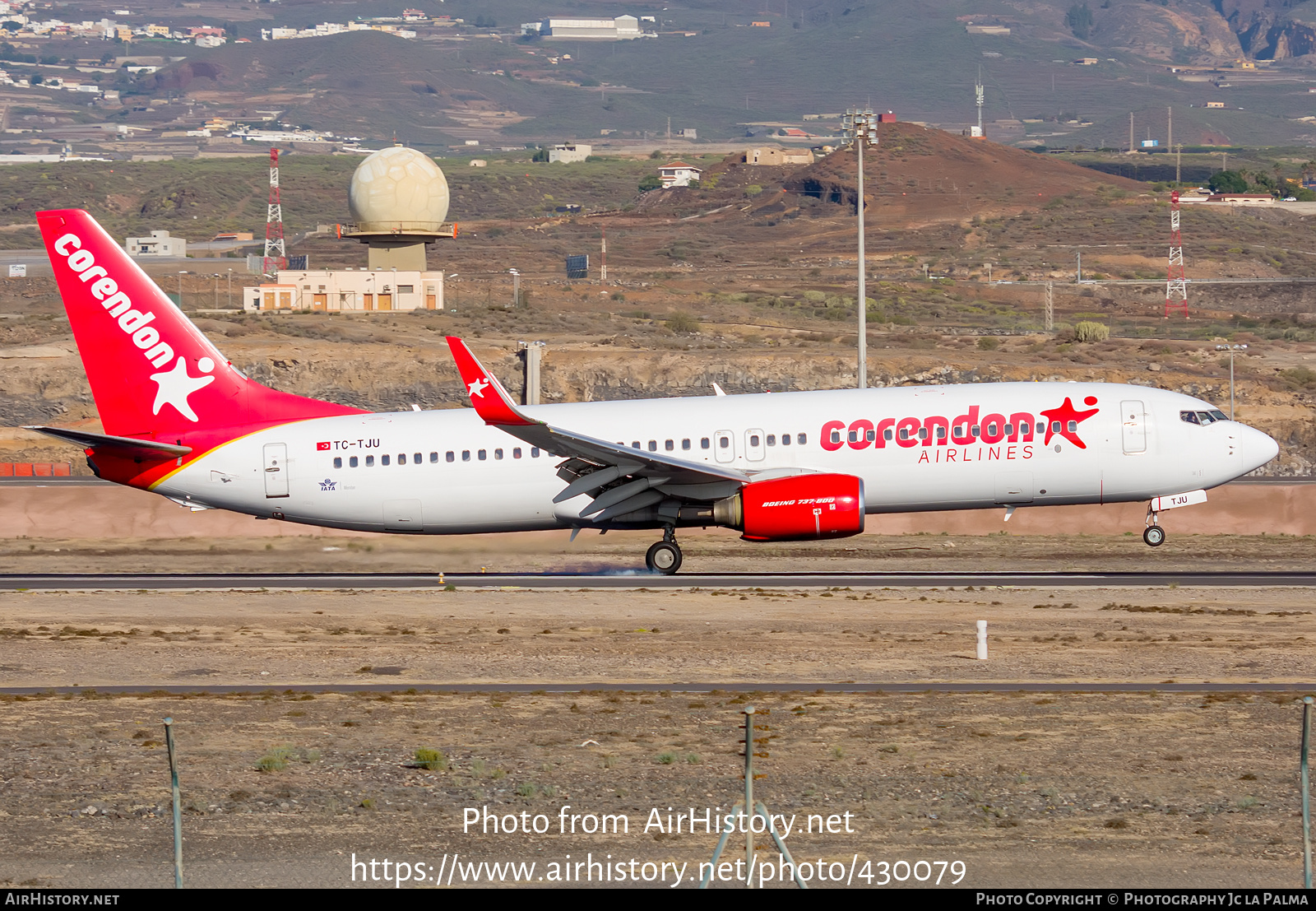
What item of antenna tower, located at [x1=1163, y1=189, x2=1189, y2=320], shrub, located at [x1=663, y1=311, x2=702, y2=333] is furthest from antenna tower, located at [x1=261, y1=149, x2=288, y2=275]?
antenna tower, located at [x1=1163, y1=189, x2=1189, y2=320]

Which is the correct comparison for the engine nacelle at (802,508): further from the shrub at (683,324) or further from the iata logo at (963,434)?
the shrub at (683,324)

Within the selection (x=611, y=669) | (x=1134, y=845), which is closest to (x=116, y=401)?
(x=611, y=669)

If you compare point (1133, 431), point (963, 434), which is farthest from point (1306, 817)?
point (1133, 431)

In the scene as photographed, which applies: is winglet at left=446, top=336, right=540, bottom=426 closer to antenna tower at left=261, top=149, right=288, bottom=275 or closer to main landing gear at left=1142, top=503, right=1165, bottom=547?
main landing gear at left=1142, top=503, right=1165, bottom=547

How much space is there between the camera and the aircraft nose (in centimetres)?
3741

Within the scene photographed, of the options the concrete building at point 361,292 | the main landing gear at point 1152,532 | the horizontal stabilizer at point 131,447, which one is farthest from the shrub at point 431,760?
the concrete building at point 361,292

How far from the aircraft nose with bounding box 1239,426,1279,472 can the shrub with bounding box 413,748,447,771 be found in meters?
24.4

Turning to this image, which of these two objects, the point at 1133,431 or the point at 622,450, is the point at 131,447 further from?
the point at 1133,431

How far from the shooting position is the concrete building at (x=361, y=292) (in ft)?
338

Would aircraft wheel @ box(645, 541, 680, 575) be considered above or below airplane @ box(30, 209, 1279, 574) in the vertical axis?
below

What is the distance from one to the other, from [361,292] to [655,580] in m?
68.6

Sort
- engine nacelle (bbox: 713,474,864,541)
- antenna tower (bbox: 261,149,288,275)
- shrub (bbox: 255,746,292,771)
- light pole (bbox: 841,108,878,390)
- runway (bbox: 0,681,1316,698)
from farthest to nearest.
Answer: antenna tower (bbox: 261,149,288,275)
light pole (bbox: 841,108,878,390)
engine nacelle (bbox: 713,474,864,541)
runway (bbox: 0,681,1316,698)
shrub (bbox: 255,746,292,771)

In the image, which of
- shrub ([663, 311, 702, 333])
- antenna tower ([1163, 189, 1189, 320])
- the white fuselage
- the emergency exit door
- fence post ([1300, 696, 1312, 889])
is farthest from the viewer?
antenna tower ([1163, 189, 1189, 320])

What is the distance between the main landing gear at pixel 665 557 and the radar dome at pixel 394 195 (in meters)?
68.0
